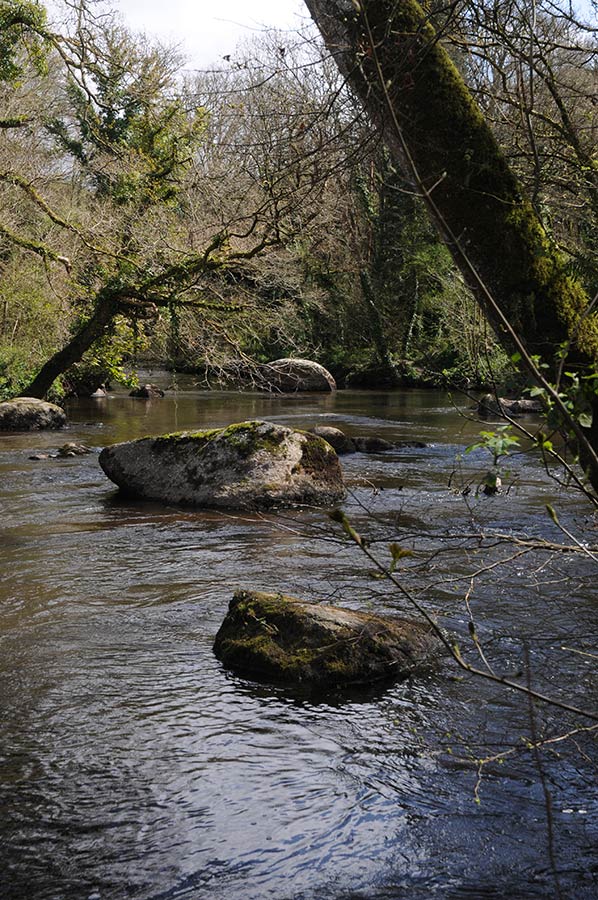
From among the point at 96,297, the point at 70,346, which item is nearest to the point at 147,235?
the point at 96,297

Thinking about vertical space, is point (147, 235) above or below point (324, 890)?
above

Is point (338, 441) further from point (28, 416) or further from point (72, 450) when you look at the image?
point (28, 416)

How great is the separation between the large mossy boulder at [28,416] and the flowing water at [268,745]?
37.1ft

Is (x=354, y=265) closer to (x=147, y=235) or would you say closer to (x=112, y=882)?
(x=147, y=235)

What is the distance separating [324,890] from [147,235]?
16.8 m

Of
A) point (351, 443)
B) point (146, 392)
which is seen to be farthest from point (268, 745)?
point (146, 392)

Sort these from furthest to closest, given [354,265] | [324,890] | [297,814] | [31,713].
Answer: [354,265] → [31,713] → [297,814] → [324,890]

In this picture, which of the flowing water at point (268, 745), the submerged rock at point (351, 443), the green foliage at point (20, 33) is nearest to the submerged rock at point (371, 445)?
the submerged rock at point (351, 443)

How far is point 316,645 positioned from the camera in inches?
228

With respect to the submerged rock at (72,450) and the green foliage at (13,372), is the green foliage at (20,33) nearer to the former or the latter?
the green foliage at (13,372)

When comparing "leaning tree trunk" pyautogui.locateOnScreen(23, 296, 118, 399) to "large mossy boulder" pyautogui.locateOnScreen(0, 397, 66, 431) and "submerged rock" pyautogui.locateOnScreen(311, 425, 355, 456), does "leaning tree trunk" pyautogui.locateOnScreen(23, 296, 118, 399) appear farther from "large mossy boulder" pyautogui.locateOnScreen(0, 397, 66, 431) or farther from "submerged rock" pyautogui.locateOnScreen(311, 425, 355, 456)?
"submerged rock" pyautogui.locateOnScreen(311, 425, 355, 456)

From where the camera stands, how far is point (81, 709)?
5355 millimetres

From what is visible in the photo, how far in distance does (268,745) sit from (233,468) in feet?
21.9

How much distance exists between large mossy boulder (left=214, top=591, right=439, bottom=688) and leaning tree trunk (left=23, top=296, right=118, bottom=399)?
14.4 metres
